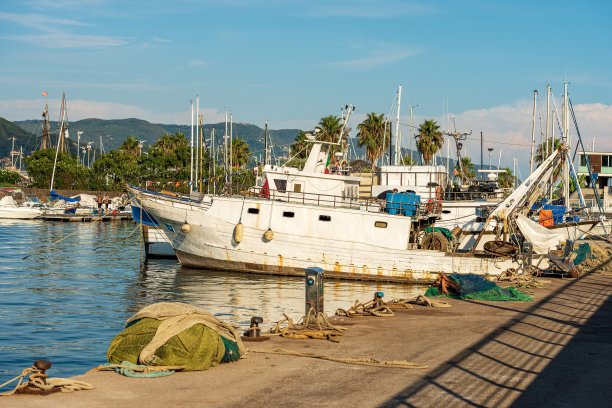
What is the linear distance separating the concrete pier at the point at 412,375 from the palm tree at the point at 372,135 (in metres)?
71.3

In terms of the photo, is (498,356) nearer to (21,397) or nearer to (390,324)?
(390,324)

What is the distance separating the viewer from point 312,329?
46.9 ft

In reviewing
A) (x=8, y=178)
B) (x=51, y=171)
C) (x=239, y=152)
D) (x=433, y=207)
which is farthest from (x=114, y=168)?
(x=433, y=207)

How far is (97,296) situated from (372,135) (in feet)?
215

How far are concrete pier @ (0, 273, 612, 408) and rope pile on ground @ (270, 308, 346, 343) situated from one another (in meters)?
0.29

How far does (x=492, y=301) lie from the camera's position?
20.5 m

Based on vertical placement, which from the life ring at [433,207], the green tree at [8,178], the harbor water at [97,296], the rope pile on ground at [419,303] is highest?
the green tree at [8,178]

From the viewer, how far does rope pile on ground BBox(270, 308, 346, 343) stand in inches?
543

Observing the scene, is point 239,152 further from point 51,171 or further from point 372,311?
point 372,311

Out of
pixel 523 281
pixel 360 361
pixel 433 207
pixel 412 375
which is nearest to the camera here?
pixel 412 375

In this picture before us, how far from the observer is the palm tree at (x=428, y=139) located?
8312 cm

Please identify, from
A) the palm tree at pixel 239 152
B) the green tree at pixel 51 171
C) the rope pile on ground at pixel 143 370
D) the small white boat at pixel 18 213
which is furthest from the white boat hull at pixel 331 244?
the green tree at pixel 51 171

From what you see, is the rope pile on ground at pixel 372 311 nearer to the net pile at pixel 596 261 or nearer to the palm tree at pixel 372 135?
the net pile at pixel 596 261

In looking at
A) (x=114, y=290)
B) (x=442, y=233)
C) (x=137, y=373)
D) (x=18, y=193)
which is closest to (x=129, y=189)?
(x=114, y=290)
